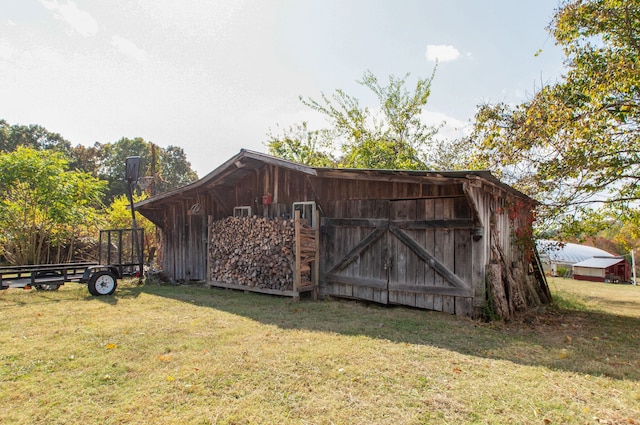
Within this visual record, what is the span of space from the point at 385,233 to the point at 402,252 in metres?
0.54

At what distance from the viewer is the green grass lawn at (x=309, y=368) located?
3.07m

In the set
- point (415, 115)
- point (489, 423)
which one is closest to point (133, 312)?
point (489, 423)

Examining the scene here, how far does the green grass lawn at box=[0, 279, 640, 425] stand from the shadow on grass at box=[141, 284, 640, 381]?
36mm

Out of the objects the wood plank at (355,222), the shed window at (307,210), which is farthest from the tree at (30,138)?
the wood plank at (355,222)

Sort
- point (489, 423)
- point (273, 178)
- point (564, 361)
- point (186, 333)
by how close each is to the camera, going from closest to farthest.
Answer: point (489, 423)
point (564, 361)
point (186, 333)
point (273, 178)

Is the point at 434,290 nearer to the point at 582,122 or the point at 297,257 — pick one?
the point at 297,257

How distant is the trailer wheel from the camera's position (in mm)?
8547

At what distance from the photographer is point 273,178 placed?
9.64 metres

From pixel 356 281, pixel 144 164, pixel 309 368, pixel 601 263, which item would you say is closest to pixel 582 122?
pixel 356 281

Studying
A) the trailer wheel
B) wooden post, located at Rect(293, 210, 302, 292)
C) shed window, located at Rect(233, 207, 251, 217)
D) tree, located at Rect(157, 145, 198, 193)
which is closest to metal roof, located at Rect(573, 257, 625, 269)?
wooden post, located at Rect(293, 210, 302, 292)

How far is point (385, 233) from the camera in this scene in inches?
302

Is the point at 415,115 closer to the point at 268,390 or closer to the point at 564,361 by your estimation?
the point at 564,361

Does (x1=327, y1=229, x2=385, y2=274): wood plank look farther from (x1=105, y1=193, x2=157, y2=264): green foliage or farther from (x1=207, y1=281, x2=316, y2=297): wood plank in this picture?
(x1=105, y1=193, x2=157, y2=264): green foliage

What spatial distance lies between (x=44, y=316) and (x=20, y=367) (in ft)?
9.48
